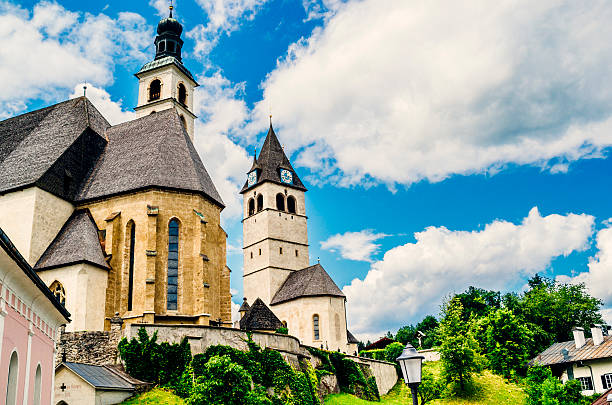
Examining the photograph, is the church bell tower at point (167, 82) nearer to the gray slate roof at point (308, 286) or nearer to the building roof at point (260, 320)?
the gray slate roof at point (308, 286)

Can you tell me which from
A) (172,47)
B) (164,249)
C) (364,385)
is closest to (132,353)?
(164,249)

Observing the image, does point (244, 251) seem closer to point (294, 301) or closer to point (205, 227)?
point (294, 301)

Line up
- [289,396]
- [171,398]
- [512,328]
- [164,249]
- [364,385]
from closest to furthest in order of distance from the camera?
1. [171,398]
2. [289,396]
3. [164,249]
4. [364,385]
5. [512,328]

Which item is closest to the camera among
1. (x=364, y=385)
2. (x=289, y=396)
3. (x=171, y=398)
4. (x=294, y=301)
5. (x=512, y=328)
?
(x=171, y=398)

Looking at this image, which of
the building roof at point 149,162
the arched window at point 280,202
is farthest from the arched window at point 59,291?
the arched window at point 280,202

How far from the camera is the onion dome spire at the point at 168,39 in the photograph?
60844 millimetres

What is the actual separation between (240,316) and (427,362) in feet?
64.1

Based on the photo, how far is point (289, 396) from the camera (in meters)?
31.5

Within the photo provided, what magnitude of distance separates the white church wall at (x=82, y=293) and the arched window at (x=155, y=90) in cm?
2974

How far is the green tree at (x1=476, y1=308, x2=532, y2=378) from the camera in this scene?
50125mm

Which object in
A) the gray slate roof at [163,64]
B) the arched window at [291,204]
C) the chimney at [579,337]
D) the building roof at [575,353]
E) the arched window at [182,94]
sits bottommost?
the building roof at [575,353]

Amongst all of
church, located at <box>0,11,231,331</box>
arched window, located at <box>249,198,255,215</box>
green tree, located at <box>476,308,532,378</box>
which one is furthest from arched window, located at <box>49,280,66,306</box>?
arched window, located at <box>249,198,255,215</box>

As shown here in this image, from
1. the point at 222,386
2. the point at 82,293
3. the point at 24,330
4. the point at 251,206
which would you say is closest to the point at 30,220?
the point at 82,293

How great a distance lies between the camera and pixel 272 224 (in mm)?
70312
